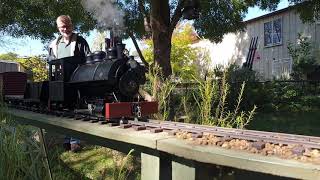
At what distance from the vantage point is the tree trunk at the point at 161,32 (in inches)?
422

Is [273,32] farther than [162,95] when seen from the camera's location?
Yes

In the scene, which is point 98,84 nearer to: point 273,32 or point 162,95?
point 162,95

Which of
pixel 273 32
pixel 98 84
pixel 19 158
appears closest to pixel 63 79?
pixel 98 84

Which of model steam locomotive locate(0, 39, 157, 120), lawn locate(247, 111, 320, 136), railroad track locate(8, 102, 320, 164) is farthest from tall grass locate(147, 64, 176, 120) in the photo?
lawn locate(247, 111, 320, 136)

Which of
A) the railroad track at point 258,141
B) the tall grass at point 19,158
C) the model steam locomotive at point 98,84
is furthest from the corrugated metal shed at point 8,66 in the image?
the tall grass at point 19,158

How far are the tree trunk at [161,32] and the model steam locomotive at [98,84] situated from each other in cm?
335

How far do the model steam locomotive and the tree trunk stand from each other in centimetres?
335

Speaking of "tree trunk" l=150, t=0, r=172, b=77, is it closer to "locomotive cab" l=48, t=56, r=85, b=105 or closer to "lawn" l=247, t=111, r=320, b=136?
"lawn" l=247, t=111, r=320, b=136

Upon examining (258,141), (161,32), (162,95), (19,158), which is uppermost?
(161,32)


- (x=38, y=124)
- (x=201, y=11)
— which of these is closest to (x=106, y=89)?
(x=38, y=124)

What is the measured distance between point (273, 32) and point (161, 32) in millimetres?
17876

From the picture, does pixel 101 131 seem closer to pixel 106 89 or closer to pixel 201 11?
pixel 106 89

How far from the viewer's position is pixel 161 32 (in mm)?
10875

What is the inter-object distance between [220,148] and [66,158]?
6999 mm
